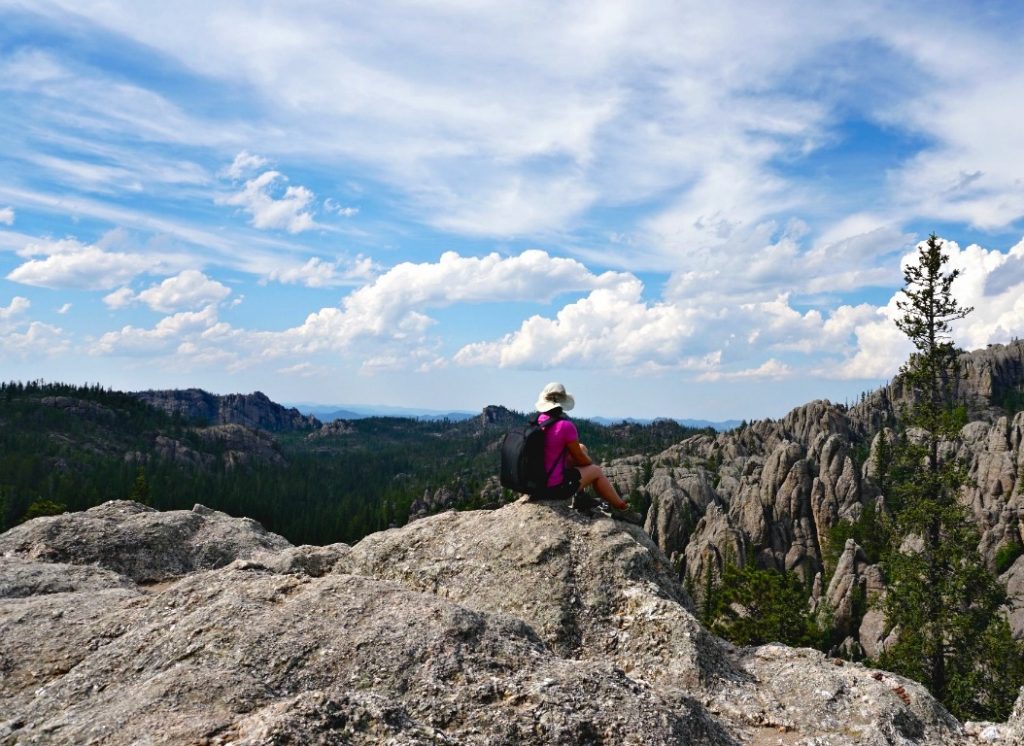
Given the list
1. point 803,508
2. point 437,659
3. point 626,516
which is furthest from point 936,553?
point 803,508

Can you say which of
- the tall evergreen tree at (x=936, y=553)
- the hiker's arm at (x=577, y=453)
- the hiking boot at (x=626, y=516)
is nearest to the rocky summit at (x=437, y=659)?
the hiking boot at (x=626, y=516)

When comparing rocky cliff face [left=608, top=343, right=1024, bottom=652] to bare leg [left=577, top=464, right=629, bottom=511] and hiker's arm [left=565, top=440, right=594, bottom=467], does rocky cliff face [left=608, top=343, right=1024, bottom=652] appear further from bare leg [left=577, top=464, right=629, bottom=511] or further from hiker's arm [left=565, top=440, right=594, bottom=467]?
hiker's arm [left=565, top=440, right=594, bottom=467]

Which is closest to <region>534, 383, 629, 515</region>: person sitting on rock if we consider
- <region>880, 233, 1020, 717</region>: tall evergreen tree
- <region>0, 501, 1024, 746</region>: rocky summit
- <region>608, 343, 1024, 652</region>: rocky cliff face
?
<region>0, 501, 1024, 746</region>: rocky summit

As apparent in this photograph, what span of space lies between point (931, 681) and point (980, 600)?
19.3 ft

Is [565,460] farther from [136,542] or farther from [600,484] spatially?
[136,542]

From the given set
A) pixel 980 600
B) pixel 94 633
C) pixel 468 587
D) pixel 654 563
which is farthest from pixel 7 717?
pixel 980 600

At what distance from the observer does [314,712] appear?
23.9 feet

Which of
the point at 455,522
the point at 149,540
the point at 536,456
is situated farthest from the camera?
the point at 149,540

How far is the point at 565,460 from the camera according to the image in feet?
51.8

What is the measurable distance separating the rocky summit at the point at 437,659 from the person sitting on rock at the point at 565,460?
1.78ft

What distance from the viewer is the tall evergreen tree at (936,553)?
1400 inches

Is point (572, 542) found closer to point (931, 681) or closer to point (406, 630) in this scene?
point (406, 630)

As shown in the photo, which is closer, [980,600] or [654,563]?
[654,563]

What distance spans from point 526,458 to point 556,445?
0.77m
